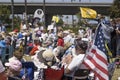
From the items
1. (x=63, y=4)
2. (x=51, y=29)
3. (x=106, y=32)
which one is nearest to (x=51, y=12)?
(x=63, y=4)

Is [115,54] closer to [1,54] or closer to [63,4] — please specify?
[1,54]

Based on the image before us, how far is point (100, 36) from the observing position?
368 inches

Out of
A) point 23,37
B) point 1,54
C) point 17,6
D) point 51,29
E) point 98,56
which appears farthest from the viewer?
point 17,6

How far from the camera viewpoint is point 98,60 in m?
8.94

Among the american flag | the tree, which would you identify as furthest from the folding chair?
the tree

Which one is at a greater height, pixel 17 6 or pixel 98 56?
pixel 98 56

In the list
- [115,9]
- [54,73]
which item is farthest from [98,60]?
[115,9]

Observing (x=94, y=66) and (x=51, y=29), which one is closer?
(x=94, y=66)

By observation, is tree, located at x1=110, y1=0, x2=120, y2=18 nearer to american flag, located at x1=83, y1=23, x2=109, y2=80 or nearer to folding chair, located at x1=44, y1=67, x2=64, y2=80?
american flag, located at x1=83, y1=23, x2=109, y2=80

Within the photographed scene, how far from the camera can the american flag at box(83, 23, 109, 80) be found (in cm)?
879

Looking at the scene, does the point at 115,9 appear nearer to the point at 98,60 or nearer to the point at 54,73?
the point at 98,60

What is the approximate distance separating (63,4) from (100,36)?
9217 centimetres

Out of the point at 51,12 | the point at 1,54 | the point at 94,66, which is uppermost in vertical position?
the point at 94,66

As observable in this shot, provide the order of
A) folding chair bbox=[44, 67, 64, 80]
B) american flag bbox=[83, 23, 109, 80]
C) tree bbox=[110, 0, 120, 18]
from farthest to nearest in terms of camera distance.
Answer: tree bbox=[110, 0, 120, 18]
american flag bbox=[83, 23, 109, 80]
folding chair bbox=[44, 67, 64, 80]
